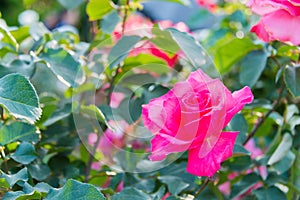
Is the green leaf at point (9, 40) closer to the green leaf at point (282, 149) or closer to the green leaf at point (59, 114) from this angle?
the green leaf at point (59, 114)

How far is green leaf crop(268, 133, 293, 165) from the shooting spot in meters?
0.68

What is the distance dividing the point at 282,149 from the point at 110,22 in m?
0.28

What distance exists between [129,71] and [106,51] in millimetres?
43

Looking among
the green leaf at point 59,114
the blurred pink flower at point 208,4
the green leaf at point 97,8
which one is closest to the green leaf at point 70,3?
the green leaf at point 97,8

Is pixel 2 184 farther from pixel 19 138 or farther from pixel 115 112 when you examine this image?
pixel 115 112

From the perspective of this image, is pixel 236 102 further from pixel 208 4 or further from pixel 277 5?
pixel 208 4

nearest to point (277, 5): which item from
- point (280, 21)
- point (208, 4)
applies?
point (280, 21)

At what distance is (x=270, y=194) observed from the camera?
711mm

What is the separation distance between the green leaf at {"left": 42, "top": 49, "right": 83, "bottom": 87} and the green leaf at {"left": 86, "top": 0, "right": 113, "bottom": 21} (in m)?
A: 0.11

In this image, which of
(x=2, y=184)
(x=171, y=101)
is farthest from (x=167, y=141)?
(x=2, y=184)

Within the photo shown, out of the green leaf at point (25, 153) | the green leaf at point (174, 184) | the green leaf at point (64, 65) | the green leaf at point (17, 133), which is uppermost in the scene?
the green leaf at point (64, 65)

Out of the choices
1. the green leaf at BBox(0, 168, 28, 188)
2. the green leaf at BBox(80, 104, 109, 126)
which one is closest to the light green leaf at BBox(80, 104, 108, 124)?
the green leaf at BBox(80, 104, 109, 126)

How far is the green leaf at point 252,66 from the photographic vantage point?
A: 2.50ft

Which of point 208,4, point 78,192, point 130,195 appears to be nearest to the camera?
point 78,192
